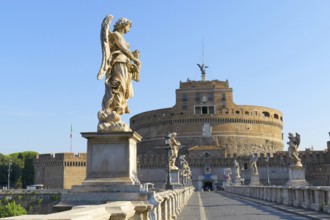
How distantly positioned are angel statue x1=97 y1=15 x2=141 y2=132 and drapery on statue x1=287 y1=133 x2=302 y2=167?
1380 centimetres

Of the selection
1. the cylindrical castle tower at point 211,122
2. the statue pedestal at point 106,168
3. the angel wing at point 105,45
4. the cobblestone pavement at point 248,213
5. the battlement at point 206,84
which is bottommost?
the cobblestone pavement at point 248,213

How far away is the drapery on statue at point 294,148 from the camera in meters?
19.2

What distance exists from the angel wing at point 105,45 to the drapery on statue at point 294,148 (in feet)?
47.3

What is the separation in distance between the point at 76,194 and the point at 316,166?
231 feet

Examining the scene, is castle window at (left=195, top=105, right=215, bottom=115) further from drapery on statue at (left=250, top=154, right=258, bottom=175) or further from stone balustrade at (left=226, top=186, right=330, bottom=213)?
stone balustrade at (left=226, top=186, right=330, bottom=213)

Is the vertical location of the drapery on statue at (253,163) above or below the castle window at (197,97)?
below

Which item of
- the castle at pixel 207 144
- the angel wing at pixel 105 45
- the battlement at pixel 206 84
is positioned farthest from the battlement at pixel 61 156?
the angel wing at pixel 105 45

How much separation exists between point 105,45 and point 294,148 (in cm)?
1468

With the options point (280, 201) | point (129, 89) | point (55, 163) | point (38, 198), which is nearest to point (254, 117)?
point (55, 163)

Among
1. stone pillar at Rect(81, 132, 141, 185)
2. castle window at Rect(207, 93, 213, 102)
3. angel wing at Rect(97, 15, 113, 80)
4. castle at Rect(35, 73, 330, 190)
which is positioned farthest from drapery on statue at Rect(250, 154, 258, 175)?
castle window at Rect(207, 93, 213, 102)

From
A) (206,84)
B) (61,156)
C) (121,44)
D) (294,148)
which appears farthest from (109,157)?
(206,84)

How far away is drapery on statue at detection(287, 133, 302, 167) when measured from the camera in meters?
19.2

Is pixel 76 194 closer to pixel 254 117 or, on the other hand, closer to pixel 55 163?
pixel 55 163

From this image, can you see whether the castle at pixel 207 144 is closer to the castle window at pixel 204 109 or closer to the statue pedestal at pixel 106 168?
the castle window at pixel 204 109
